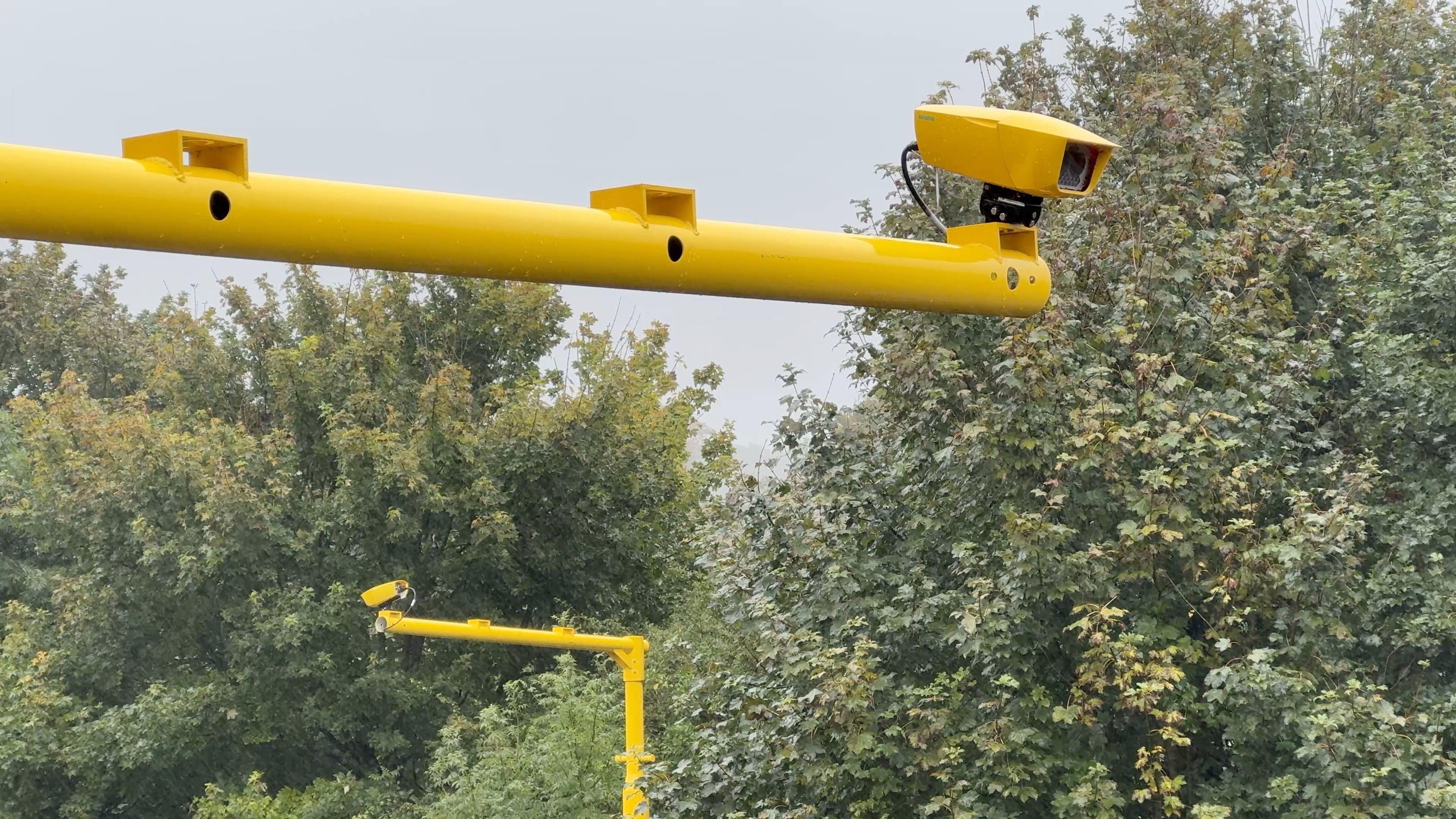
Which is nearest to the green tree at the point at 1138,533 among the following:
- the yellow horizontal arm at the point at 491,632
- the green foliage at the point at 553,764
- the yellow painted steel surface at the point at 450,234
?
the yellow horizontal arm at the point at 491,632

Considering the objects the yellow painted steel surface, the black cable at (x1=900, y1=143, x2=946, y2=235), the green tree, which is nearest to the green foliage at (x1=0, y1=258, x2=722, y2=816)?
the green tree

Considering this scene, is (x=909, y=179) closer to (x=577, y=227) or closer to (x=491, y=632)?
(x=577, y=227)

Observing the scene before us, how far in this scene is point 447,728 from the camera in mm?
20078

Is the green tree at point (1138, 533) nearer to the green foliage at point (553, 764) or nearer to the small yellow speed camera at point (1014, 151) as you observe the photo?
the green foliage at point (553, 764)

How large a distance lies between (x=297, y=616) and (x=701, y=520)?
6027mm

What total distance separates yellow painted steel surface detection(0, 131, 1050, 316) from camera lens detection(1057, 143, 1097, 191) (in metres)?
0.29

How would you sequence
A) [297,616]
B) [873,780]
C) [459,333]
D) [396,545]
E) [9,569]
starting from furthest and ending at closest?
[9,569] < [459,333] < [396,545] < [297,616] < [873,780]

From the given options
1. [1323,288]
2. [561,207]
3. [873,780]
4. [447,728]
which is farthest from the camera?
[447,728]

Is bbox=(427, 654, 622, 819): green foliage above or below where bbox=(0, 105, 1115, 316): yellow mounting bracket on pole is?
below

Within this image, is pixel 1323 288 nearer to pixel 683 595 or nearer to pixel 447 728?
pixel 447 728

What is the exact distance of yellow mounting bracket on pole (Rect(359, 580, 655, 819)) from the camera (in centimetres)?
1233

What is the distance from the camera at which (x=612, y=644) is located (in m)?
13.4

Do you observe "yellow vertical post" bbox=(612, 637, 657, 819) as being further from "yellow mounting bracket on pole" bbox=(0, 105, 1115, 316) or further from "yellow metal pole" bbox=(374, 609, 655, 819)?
"yellow mounting bracket on pole" bbox=(0, 105, 1115, 316)

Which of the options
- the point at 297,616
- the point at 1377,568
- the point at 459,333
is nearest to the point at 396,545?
the point at 297,616
